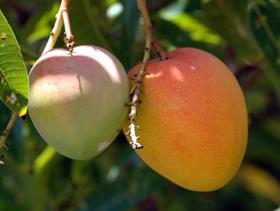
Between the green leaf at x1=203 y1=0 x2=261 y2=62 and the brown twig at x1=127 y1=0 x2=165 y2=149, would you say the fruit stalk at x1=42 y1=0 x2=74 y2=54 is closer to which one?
the brown twig at x1=127 y1=0 x2=165 y2=149

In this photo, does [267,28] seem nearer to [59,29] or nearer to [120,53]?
[120,53]

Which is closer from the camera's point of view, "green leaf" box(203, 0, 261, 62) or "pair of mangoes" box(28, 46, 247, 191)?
"pair of mangoes" box(28, 46, 247, 191)

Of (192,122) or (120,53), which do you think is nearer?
(192,122)

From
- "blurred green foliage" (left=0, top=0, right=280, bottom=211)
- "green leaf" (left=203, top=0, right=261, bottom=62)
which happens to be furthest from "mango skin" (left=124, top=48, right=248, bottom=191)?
"green leaf" (left=203, top=0, right=261, bottom=62)

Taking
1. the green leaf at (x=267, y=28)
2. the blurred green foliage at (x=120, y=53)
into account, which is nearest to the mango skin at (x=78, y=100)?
the blurred green foliage at (x=120, y=53)

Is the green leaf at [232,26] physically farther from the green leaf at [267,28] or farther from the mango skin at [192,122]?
the mango skin at [192,122]

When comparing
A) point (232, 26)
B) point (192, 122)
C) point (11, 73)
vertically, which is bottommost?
point (232, 26)

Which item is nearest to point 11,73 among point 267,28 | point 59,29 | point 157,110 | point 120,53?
point 59,29
